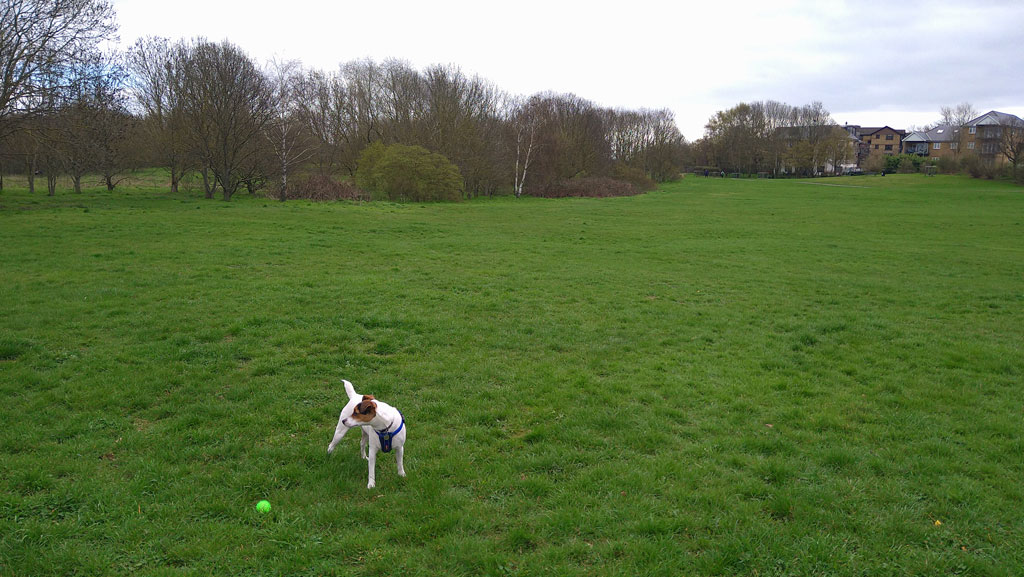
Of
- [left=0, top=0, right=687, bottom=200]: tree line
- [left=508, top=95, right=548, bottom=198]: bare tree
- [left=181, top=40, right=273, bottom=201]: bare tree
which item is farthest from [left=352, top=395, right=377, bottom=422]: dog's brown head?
[left=508, top=95, right=548, bottom=198]: bare tree

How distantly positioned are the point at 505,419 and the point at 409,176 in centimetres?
3353

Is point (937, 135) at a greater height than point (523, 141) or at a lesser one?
greater

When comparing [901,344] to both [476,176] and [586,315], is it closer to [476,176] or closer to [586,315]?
[586,315]

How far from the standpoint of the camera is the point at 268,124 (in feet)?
111

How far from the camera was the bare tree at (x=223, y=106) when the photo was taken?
3100cm

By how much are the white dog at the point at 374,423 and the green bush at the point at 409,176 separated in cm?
3437

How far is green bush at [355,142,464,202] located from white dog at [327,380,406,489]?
34.4 m

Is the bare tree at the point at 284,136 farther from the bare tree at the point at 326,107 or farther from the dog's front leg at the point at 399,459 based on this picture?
the dog's front leg at the point at 399,459

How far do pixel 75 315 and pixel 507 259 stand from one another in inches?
424

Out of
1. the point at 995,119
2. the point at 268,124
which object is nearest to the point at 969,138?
the point at 995,119

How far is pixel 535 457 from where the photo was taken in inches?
210

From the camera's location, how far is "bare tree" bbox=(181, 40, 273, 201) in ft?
102

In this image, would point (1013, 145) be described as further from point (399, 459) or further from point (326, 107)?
point (399, 459)

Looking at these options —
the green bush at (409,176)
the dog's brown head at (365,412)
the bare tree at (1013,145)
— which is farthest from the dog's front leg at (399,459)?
the bare tree at (1013,145)
